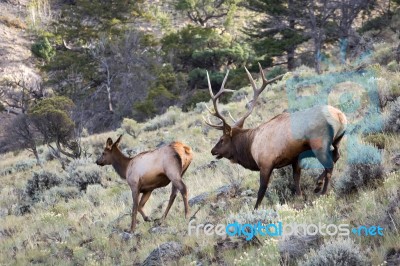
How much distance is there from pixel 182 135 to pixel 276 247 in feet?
43.8

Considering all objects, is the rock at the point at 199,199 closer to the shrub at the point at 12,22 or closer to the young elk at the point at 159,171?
the young elk at the point at 159,171

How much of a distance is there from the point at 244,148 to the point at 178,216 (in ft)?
5.06

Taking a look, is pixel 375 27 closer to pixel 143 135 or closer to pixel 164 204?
pixel 143 135

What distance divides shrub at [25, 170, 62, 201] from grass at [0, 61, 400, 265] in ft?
1.01

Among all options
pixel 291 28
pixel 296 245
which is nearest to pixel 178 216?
pixel 296 245

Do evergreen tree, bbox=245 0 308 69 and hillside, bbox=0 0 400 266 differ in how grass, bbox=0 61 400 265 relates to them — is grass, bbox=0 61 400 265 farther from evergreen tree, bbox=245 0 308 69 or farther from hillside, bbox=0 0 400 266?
evergreen tree, bbox=245 0 308 69

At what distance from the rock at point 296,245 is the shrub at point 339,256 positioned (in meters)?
→ 0.40

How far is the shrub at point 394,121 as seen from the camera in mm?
8523

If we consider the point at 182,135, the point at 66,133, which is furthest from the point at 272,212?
the point at 66,133

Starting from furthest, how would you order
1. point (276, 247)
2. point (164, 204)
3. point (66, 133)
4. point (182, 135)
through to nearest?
point (66, 133) < point (182, 135) < point (164, 204) < point (276, 247)

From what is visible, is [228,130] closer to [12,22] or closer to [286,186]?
[286,186]

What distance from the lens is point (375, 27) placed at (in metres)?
30.8

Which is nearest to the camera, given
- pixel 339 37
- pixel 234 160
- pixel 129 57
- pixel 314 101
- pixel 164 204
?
pixel 234 160

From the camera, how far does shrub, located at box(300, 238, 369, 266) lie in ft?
13.9
